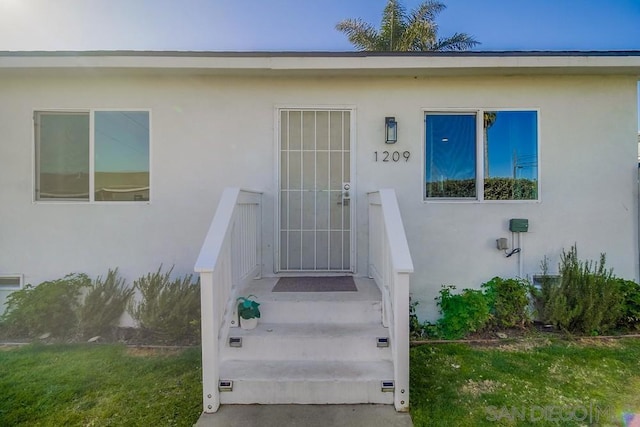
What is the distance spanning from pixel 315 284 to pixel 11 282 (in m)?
3.94

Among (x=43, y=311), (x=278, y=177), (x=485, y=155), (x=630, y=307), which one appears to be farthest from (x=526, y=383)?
(x=43, y=311)

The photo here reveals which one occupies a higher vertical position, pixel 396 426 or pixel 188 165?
pixel 188 165

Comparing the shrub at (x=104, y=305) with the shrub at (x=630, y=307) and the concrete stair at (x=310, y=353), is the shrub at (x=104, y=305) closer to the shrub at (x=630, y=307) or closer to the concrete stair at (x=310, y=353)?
the concrete stair at (x=310, y=353)

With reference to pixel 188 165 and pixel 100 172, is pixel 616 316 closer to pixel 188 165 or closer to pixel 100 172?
pixel 188 165

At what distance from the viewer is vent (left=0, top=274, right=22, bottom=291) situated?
4477mm

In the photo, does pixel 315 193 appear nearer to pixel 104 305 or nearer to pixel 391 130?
pixel 391 130

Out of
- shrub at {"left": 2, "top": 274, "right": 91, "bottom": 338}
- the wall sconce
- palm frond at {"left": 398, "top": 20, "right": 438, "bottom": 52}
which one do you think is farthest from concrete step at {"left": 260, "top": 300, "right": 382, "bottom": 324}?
palm frond at {"left": 398, "top": 20, "right": 438, "bottom": 52}

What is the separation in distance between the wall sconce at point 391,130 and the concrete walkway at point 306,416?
3.06m

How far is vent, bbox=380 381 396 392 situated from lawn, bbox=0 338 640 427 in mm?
208

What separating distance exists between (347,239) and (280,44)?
730 cm

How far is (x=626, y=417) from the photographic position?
8.48ft

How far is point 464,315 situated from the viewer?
4.12 meters

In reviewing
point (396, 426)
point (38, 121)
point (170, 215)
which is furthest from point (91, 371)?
point (38, 121)

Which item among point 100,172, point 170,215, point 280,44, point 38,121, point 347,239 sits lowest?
point 347,239
